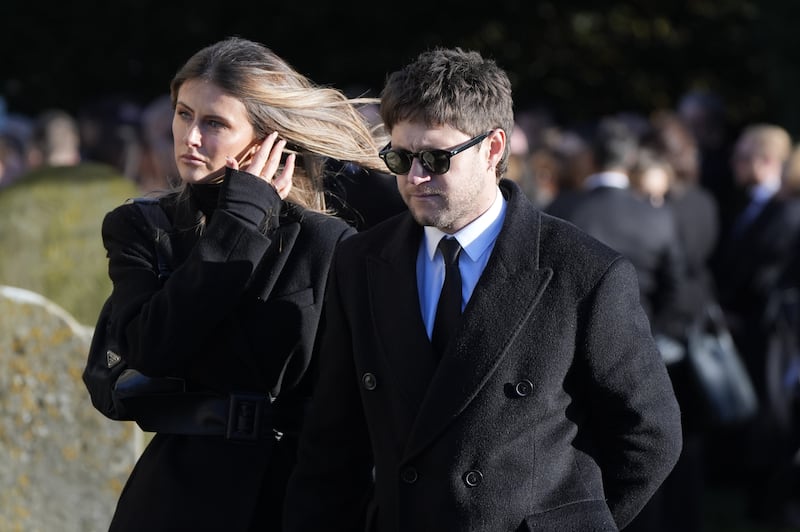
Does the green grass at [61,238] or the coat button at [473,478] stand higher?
the coat button at [473,478]

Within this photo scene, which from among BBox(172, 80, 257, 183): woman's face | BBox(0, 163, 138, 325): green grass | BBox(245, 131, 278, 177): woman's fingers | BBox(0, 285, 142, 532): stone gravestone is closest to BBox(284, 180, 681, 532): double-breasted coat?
BBox(245, 131, 278, 177): woman's fingers

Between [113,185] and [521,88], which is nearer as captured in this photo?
[113,185]

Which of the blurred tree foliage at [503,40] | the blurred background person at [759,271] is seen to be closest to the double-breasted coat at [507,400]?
the blurred background person at [759,271]

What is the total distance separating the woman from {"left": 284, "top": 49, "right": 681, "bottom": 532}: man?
0.92 ft

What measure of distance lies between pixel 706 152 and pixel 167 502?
745cm

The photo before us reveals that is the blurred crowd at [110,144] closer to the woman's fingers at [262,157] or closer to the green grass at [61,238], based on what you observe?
the green grass at [61,238]

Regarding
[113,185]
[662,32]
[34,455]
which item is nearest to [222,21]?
[662,32]

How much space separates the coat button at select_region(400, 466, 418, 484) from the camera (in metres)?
3.04

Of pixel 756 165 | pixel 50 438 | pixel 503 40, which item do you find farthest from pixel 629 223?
pixel 503 40

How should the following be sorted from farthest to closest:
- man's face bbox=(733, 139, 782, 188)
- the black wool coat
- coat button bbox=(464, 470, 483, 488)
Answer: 1. man's face bbox=(733, 139, 782, 188)
2. the black wool coat
3. coat button bbox=(464, 470, 483, 488)

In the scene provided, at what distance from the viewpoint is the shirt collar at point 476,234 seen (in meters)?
3.13

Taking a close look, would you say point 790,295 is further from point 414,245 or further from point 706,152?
point 414,245

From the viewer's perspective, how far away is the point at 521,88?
1258cm

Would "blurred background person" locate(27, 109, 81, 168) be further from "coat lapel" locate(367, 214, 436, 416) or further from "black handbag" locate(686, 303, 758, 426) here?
"coat lapel" locate(367, 214, 436, 416)
